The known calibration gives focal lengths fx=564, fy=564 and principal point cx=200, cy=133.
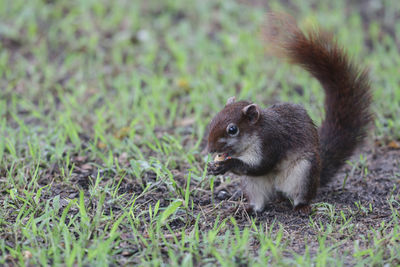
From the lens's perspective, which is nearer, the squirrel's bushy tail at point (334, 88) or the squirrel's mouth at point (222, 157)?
the squirrel's mouth at point (222, 157)

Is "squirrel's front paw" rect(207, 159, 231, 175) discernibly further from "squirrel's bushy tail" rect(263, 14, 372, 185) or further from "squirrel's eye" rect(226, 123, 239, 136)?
"squirrel's bushy tail" rect(263, 14, 372, 185)

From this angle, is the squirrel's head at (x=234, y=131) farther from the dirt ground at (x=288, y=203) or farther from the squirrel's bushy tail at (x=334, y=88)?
the squirrel's bushy tail at (x=334, y=88)

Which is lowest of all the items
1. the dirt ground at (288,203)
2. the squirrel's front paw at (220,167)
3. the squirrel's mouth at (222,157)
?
the dirt ground at (288,203)

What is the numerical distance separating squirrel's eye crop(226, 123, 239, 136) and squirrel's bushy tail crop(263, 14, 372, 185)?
684 millimetres

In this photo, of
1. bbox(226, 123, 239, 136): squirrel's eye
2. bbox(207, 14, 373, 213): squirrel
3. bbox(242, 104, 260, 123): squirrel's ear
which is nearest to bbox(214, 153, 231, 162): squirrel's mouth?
bbox(207, 14, 373, 213): squirrel

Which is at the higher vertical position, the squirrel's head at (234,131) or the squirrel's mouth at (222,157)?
the squirrel's head at (234,131)

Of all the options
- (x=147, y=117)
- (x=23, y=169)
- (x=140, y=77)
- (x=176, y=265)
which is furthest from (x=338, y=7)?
(x=176, y=265)

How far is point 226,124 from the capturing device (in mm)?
3125

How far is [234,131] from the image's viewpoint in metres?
3.13

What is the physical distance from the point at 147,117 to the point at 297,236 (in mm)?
2108

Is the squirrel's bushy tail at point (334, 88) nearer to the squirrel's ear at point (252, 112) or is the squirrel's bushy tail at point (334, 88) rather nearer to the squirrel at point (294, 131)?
the squirrel at point (294, 131)

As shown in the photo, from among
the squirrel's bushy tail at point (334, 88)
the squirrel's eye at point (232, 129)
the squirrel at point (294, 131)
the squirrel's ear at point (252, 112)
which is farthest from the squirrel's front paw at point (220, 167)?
the squirrel's bushy tail at point (334, 88)

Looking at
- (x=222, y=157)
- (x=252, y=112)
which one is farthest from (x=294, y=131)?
(x=222, y=157)

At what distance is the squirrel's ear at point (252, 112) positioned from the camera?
3139 millimetres
